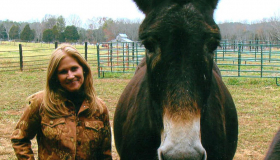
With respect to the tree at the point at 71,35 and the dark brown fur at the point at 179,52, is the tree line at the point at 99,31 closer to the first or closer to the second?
the tree at the point at 71,35

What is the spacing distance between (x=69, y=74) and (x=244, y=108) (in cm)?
724

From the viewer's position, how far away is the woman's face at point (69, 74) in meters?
2.43

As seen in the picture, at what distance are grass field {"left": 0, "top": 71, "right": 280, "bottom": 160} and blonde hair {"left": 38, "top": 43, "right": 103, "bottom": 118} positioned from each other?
296cm

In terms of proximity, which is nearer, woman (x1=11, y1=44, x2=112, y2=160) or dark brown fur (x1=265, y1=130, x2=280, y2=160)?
dark brown fur (x1=265, y1=130, x2=280, y2=160)

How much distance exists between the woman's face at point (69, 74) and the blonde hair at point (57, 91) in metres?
0.03

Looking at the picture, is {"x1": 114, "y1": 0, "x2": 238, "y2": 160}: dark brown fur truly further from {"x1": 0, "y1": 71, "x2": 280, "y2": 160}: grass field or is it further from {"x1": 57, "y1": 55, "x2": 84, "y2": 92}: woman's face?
{"x1": 0, "y1": 71, "x2": 280, "y2": 160}: grass field

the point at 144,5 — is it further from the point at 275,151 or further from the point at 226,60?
the point at 226,60

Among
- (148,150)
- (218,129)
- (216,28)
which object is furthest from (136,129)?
(216,28)

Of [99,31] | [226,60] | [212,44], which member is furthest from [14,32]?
[212,44]

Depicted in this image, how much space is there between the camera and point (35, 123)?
7.94 ft

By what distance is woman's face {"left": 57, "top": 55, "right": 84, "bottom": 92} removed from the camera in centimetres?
243

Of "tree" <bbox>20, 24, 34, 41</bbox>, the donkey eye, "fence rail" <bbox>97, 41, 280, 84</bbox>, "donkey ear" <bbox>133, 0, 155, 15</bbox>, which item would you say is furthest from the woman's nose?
"tree" <bbox>20, 24, 34, 41</bbox>

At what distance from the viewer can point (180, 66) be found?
1.94m

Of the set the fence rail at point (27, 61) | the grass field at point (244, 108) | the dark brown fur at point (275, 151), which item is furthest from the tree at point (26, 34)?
the dark brown fur at point (275, 151)
